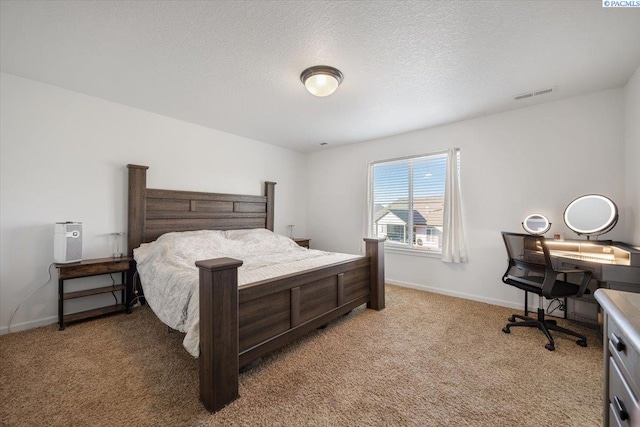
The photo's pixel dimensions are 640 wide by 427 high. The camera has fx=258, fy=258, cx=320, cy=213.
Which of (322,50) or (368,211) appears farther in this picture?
(368,211)

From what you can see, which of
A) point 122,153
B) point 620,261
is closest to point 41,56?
point 122,153

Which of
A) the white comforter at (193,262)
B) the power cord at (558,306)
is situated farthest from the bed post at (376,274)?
the power cord at (558,306)

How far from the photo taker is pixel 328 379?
6.10 feet

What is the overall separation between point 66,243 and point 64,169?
0.85m

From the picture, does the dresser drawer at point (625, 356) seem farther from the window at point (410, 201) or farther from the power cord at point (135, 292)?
the power cord at point (135, 292)

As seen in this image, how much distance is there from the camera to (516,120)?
3254mm

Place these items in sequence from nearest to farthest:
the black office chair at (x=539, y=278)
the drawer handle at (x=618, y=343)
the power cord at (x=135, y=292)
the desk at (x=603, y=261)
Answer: the drawer handle at (x=618, y=343) < the desk at (x=603, y=261) < the black office chair at (x=539, y=278) < the power cord at (x=135, y=292)

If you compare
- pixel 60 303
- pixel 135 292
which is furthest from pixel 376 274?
pixel 60 303

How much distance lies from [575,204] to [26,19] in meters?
5.07

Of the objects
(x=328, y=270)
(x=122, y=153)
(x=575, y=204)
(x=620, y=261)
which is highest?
(x=122, y=153)

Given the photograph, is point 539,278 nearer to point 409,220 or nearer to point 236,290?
point 409,220

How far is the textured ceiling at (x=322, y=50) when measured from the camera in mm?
1719

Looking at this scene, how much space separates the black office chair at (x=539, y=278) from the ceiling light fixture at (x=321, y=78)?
2.30 metres

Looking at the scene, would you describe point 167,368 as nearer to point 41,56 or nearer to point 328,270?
point 328,270
